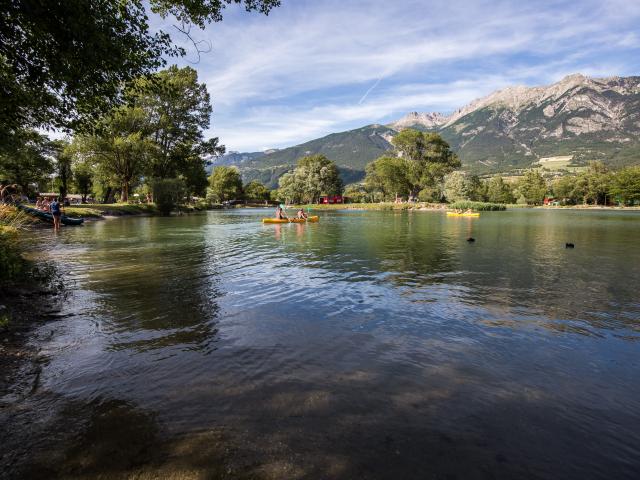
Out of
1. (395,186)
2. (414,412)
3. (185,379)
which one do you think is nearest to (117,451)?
(185,379)

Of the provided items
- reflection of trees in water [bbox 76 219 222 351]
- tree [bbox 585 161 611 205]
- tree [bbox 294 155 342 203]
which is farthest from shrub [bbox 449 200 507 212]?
reflection of trees in water [bbox 76 219 222 351]

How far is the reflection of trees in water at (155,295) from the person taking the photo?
9.22 metres

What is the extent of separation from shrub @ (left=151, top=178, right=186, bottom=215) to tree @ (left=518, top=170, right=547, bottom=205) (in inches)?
5975

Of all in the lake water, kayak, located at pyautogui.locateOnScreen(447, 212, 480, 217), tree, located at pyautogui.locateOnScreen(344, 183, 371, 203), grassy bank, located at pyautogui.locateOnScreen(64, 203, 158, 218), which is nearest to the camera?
the lake water

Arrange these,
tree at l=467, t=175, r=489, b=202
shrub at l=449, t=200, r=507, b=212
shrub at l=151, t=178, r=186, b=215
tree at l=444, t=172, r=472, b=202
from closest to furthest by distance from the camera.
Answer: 1. shrub at l=151, t=178, r=186, b=215
2. shrub at l=449, t=200, r=507, b=212
3. tree at l=444, t=172, r=472, b=202
4. tree at l=467, t=175, r=489, b=202

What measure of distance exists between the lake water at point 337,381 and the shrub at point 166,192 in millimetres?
60820

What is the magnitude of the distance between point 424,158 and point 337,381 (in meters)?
136

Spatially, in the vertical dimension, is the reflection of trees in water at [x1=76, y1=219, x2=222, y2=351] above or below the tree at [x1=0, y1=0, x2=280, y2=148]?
below

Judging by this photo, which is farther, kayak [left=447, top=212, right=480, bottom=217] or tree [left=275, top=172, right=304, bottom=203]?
tree [left=275, top=172, right=304, bottom=203]

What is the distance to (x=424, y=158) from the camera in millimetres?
133875

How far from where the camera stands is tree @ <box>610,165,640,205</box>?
12769 centimetres

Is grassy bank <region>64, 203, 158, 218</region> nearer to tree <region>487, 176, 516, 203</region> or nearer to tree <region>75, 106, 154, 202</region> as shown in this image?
tree <region>75, 106, 154, 202</region>

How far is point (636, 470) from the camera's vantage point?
474cm

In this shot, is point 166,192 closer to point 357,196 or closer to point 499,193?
point 357,196
